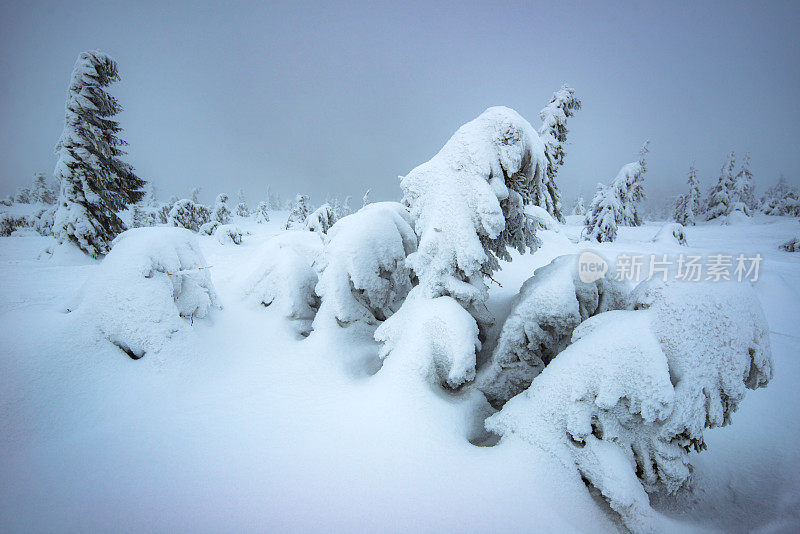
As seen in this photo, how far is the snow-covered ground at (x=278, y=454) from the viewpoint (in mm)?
3145

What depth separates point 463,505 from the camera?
3256 mm

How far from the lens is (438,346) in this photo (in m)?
4.91

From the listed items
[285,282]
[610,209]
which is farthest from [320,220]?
[610,209]

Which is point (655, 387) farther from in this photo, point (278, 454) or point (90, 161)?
point (90, 161)

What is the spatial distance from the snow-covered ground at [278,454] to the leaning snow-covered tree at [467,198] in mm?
1692

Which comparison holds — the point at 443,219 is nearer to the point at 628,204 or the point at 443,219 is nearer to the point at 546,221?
the point at 546,221

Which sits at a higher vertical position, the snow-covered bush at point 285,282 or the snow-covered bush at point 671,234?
the snow-covered bush at point 285,282

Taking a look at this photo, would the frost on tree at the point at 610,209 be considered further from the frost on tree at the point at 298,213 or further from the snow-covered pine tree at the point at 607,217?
the frost on tree at the point at 298,213

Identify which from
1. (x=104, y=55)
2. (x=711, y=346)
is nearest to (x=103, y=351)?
(x=711, y=346)

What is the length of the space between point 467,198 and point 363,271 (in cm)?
327

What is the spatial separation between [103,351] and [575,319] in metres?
8.28

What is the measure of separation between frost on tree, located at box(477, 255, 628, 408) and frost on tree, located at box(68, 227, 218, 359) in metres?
6.27

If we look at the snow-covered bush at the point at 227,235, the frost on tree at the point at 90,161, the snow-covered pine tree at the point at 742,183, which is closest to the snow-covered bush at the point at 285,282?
the frost on tree at the point at 90,161

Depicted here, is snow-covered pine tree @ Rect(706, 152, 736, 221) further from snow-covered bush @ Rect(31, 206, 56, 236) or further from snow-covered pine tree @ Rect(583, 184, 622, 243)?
snow-covered bush @ Rect(31, 206, 56, 236)
